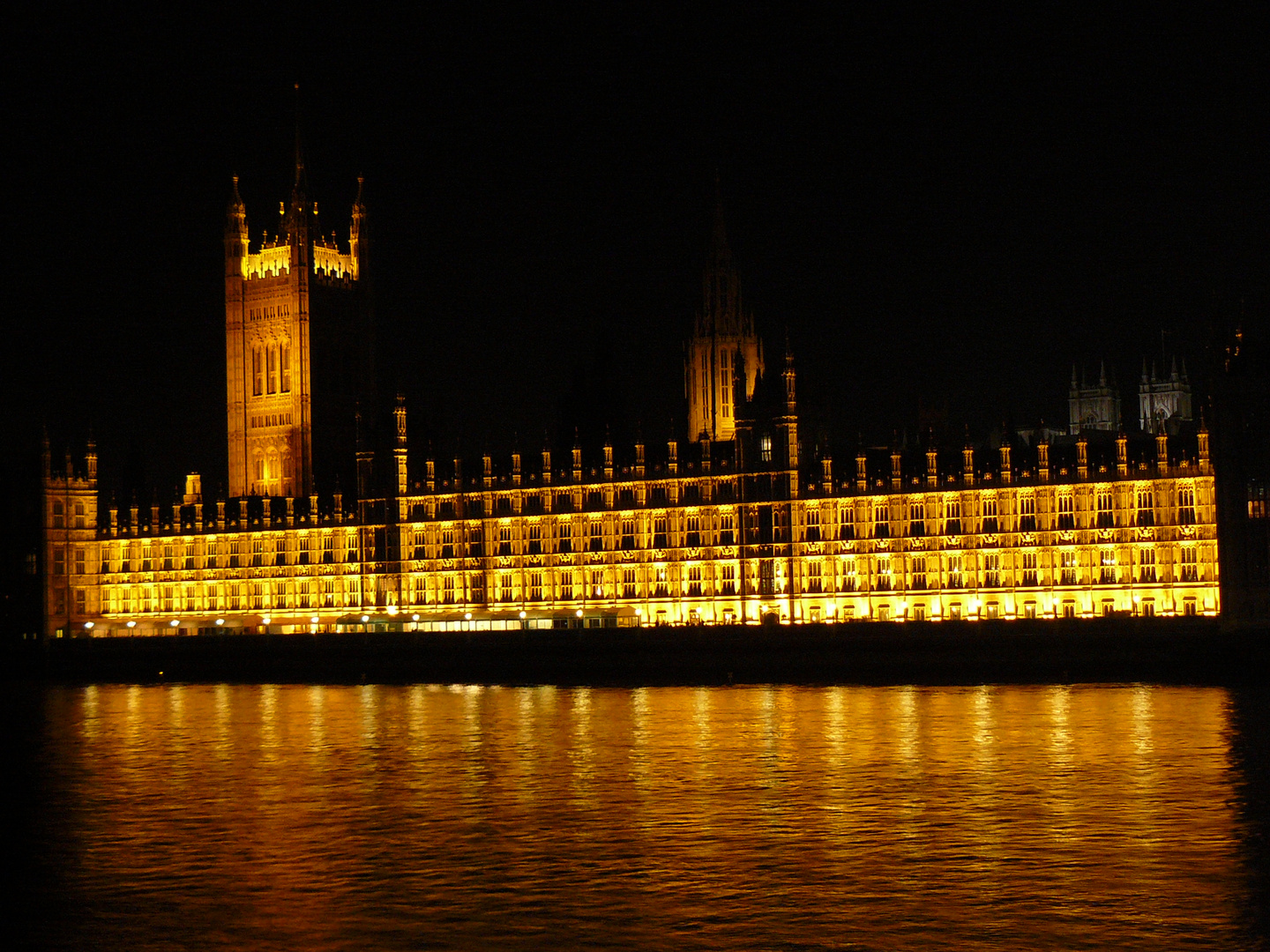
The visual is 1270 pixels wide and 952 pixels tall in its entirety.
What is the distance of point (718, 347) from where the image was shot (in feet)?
401

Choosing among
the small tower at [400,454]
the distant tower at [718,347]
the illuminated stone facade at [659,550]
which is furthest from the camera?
the distant tower at [718,347]

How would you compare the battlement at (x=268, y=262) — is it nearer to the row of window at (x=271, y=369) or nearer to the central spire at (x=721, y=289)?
the row of window at (x=271, y=369)

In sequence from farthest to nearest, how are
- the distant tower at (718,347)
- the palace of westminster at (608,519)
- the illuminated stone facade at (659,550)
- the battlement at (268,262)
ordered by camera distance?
the battlement at (268,262) → the distant tower at (718,347) → the palace of westminster at (608,519) → the illuminated stone facade at (659,550)

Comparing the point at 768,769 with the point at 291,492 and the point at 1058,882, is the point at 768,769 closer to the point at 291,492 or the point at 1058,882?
the point at 1058,882

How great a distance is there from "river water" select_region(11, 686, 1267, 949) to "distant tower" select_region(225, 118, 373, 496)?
216 feet

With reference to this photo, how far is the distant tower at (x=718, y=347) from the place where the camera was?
400ft

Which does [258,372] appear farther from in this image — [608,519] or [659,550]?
[659,550]

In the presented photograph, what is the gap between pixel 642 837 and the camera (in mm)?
32531

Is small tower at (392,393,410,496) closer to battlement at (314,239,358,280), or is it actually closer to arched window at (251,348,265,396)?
arched window at (251,348,265,396)

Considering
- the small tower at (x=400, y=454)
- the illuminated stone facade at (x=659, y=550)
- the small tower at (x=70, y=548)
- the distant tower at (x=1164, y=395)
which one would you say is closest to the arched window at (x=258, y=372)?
the illuminated stone facade at (x=659, y=550)

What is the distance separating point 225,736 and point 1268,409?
150ft

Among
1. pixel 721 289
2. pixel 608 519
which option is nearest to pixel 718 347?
pixel 721 289

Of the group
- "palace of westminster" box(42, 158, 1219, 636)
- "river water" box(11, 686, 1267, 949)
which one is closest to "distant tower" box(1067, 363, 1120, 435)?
"palace of westminster" box(42, 158, 1219, 636)

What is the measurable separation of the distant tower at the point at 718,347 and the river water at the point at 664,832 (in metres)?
63.9
